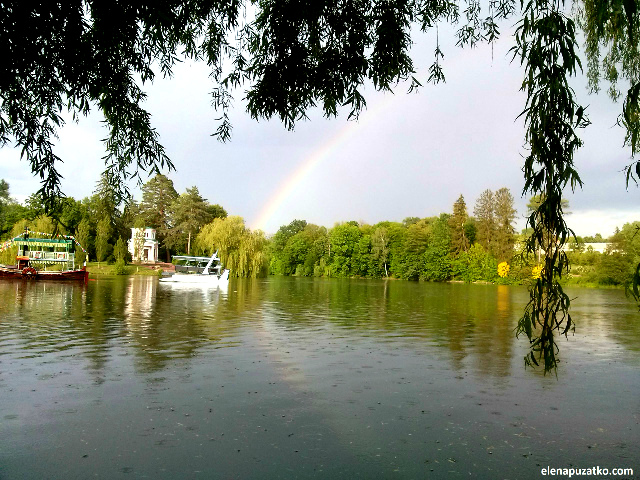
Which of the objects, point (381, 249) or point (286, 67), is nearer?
point (286, 67)

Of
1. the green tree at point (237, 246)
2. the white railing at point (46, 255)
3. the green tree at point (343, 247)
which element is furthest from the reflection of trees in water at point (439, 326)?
the green tree at point (343, 247)

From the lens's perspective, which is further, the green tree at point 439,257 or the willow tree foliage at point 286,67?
the green tree at point 439,257

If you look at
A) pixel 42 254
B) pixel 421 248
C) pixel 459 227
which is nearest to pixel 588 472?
pixel 42 254

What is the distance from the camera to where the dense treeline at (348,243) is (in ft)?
204

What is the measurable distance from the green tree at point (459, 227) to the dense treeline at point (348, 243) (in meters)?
0.18

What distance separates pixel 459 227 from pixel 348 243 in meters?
21.5

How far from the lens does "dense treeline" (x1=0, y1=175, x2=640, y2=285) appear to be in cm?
6209

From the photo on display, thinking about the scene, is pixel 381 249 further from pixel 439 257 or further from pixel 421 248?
pixel 439 257

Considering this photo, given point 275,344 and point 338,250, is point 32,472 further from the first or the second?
point 338,250

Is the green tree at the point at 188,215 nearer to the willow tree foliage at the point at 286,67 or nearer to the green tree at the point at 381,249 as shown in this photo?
the green tree at the point at 381,249

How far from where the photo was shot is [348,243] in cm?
10262

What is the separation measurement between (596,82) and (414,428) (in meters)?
4.97

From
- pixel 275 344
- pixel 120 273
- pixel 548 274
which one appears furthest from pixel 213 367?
pixel 120 273

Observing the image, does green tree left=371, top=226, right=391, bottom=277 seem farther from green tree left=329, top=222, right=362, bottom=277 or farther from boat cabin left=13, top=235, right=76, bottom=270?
boat cabin left=13, top=235, right=76, bottom=270
